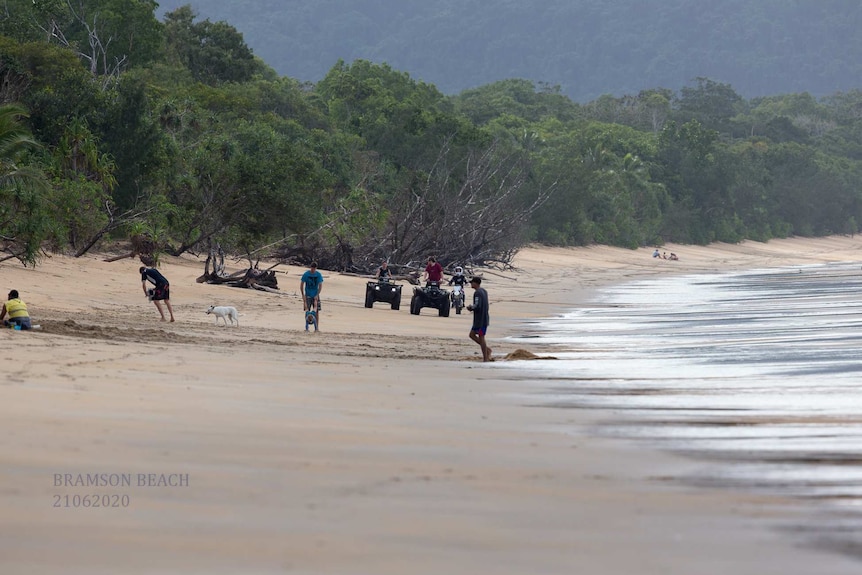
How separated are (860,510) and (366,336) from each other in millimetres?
14055

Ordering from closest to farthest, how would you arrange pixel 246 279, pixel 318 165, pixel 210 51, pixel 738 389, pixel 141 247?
pixel 738 389 → pixel 246 279 → pixel 141 247 → pixel 318 165 → pixel 210 51

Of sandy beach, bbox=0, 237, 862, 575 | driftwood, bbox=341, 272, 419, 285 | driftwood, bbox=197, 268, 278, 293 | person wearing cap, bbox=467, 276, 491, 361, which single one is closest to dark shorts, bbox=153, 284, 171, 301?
person wearing cap, bbox=467, 276, 491, 361

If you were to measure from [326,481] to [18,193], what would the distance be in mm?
17621

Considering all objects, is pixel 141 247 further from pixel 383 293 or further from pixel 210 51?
pixel 210 51

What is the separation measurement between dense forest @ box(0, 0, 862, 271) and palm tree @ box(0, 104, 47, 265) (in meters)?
0.04

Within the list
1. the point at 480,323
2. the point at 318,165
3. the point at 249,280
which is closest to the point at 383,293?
the point at 249,280

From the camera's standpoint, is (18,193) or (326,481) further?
(18,193)

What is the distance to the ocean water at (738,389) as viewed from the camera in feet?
25.1

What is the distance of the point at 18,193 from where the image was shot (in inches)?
909

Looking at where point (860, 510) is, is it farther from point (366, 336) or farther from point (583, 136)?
point (583, 136)

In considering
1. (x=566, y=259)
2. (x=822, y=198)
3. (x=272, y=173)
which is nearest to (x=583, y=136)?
(x=566, y=259)

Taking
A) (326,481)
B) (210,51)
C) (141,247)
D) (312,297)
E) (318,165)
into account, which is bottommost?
(326,481)

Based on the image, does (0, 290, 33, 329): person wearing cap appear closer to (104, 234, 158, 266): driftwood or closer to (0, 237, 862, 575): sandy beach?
(0, 237, 862, 575): sandy beach

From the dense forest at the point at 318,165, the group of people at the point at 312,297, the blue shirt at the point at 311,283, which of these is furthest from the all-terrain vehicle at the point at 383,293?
the blue shirt at the point at 311,283
